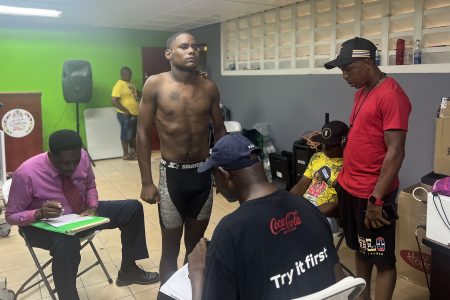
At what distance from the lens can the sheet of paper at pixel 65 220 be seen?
81.5 inches

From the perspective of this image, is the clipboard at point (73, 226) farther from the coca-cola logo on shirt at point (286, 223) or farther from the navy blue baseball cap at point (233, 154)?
the coca-cola logo on shirt at point (286, 223)

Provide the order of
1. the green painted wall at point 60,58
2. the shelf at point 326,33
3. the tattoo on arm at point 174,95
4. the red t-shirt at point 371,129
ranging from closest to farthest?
the red t-shirt at point 371,129 → the tattoo on arm at point 174,95 → the shelf at point 326,33 → the green painted wall at point 60,58

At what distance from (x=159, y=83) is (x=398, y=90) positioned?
1167mm

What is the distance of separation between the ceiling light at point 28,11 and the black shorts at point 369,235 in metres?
4.54

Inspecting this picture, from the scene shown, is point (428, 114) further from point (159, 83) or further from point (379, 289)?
point (159, 83)

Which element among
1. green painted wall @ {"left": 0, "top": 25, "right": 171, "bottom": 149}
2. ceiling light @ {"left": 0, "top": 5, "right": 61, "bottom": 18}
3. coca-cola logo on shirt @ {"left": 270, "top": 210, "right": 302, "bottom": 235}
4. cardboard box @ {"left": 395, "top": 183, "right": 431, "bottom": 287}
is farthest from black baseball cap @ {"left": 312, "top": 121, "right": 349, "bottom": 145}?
green painted wall @ {"left": 0, "top": 25, "right": 171, "bottom": 149}

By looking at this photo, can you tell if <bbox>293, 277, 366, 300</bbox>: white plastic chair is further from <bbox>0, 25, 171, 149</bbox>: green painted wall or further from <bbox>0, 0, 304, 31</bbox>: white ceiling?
<bbox>0, 25, 171, 149</bbox>: green painted wall

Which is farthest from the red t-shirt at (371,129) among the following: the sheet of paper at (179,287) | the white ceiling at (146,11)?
the white ceiling at (146,11)

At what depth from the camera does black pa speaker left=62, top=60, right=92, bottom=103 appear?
5719 millimetres

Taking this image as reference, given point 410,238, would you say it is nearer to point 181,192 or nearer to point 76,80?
point 181,192

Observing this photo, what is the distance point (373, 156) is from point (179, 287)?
3.69 feet

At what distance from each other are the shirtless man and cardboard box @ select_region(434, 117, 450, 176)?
1.48m

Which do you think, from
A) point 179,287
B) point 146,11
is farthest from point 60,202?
point 146,11

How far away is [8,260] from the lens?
2945 millimetres
